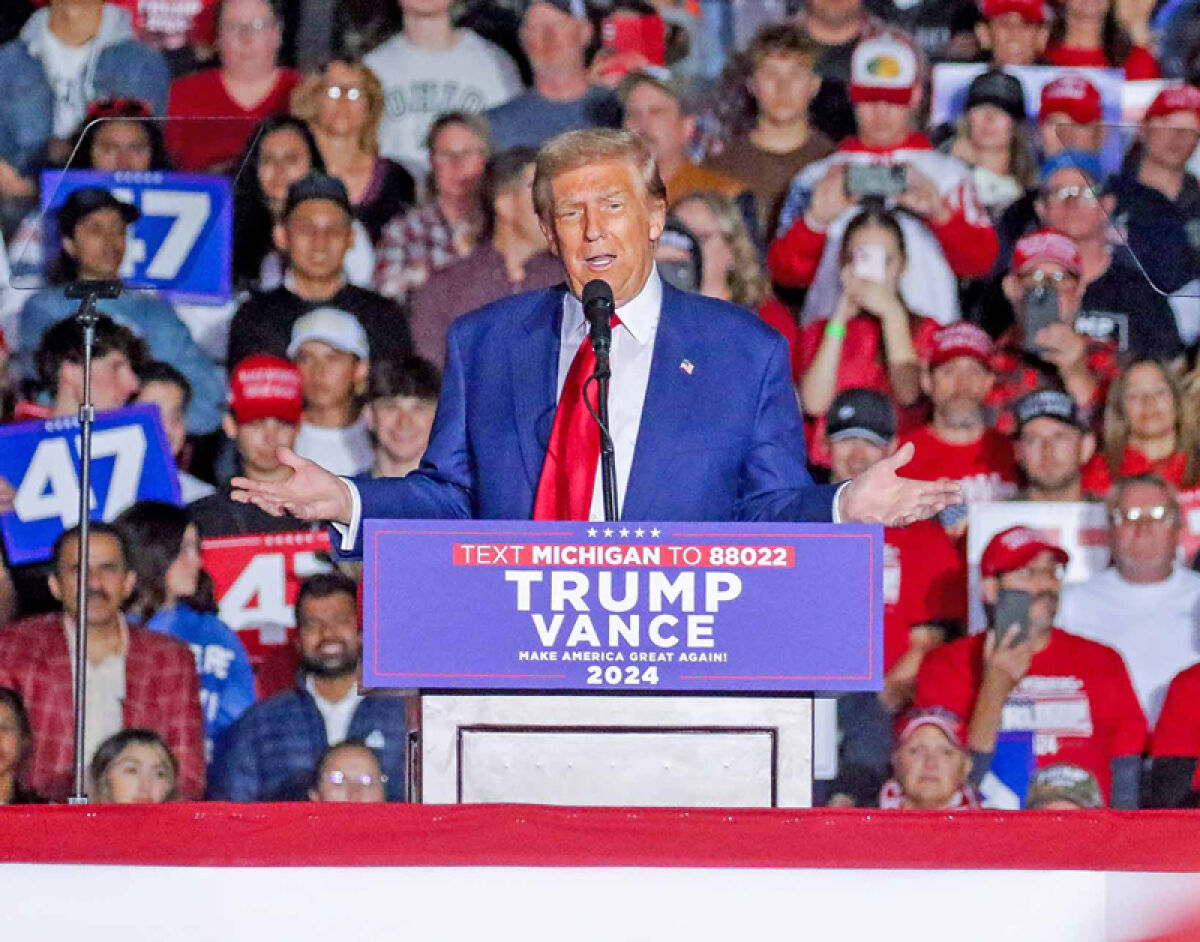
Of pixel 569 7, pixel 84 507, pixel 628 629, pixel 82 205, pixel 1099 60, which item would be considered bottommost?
pixel 628 629

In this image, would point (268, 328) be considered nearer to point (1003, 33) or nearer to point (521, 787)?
point (1003, 33)

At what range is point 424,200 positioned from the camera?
5.21 m

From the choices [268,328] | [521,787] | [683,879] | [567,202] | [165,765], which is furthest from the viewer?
[268,328]

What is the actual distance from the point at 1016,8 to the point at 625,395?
122 inches

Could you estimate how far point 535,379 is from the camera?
8.88 feet

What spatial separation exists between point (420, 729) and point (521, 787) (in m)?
0.14

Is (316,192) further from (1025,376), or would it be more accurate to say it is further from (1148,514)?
(1148,514)

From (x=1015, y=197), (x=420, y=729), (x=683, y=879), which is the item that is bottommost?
(x=683, y=879)

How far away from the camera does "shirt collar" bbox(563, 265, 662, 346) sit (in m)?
2.70

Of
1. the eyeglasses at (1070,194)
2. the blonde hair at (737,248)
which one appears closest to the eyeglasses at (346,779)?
the blonde hair at (737,248)

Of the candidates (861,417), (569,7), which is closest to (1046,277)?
(861,417)

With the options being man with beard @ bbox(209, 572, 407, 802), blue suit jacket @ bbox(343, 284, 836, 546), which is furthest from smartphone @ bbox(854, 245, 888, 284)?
blue suit jacket @ bbox(343, 284, 836, 546)

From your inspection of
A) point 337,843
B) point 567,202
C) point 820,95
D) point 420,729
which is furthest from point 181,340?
point 337,843

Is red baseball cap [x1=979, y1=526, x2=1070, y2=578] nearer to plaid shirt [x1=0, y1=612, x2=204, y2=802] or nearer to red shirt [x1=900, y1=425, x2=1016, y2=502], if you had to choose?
red shirt [x1=900, y1=425, x2=1016, y2=502]
